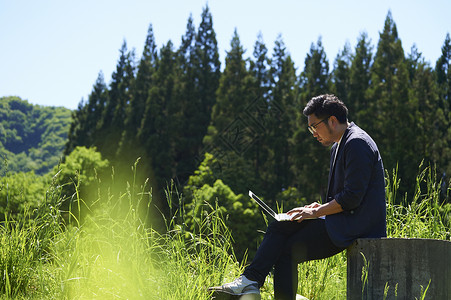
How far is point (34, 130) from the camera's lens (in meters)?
67.2

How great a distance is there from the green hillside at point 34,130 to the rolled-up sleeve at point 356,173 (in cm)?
5635

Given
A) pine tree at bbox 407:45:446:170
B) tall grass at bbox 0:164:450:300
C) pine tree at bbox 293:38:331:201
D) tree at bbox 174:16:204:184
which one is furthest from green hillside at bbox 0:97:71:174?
tall grass at bbox 0:164:450:300

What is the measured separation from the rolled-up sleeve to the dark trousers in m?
0.23

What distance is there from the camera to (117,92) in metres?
37.2

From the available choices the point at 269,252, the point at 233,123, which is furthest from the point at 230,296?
the point at 233,123

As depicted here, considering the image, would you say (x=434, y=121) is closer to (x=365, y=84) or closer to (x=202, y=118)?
(x=365, y=84)

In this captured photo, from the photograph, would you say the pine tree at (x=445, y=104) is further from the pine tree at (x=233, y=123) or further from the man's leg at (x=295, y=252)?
the man's leg at (x=295, y=252)

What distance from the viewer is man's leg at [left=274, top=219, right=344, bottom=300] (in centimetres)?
280

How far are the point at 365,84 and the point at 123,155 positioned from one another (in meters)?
15.5

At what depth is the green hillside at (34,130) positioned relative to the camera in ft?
196

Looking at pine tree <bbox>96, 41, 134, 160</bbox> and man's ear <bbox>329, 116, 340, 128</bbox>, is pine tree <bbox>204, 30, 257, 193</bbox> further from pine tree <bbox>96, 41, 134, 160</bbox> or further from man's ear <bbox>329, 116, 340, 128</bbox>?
man's ear <bbox>329, 116, 340, 128</bbox>

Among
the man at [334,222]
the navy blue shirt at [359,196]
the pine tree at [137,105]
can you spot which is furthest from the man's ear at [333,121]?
the pine tree at [137,105]

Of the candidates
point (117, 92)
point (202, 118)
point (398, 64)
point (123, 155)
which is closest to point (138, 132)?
point (123, 155)

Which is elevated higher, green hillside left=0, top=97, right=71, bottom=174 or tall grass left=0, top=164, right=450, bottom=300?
green hillside left=0, top=97, right=71, bottom=174
